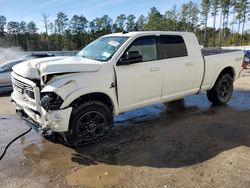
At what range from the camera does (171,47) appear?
6.02 metres

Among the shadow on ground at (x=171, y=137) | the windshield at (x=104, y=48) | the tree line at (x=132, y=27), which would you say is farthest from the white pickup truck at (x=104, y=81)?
the tree line at (x=132, y=27)

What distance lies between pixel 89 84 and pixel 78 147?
114 centimetres

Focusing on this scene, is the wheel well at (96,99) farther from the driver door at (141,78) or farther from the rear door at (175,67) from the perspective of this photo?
the rear door at (175,67)

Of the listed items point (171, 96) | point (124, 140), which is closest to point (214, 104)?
point (171, 96)

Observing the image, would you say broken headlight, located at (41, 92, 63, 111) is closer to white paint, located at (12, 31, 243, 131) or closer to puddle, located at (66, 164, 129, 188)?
white paint, located at (12, 31, 243, 131)

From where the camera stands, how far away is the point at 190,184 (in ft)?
11.5

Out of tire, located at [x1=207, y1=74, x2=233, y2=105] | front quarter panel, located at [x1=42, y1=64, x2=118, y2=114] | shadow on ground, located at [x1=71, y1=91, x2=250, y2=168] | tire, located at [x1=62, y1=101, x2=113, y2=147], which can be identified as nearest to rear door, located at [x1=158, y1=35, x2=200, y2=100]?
shadow on ground, located at [x1=71, y1=91, x2=250, y2=168]

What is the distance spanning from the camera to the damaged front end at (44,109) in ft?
13.8

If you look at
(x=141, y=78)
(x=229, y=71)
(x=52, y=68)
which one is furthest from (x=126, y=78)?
(x=229, y=71)

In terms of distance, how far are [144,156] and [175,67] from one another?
2332 mm

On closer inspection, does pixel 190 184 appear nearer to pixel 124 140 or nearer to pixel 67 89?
pixel 124 140

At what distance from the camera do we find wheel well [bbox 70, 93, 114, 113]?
14.9ft

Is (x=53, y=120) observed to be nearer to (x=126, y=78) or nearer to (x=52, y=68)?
(x=52, y=68)

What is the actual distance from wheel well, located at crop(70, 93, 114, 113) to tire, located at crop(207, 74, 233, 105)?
3.51m
